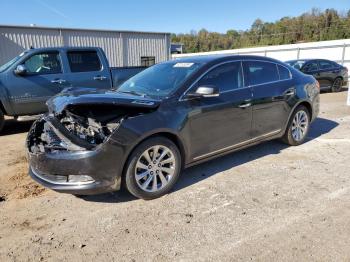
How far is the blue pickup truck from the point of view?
7.22 m

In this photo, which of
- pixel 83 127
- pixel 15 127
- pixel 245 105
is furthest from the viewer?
pixel 15 127

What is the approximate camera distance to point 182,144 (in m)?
4.02

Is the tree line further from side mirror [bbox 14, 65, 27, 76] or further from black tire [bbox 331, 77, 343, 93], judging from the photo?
side mirror [bbox 14, 65, 27, 76]

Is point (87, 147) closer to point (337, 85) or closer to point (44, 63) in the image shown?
point (44, 63)

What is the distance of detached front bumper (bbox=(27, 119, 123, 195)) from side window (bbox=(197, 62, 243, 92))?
1.60m

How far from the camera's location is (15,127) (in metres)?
8.42

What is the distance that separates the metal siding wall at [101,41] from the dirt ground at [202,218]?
13829 mm

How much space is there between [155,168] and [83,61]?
525 cm

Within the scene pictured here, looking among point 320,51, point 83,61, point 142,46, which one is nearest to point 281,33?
point 320,51

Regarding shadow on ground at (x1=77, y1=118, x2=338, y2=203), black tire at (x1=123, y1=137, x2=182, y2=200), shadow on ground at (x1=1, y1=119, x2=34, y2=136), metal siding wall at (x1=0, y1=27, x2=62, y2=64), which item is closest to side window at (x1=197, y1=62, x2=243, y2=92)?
black tire at (x1=123, y1=137, x2=182, y2=200)

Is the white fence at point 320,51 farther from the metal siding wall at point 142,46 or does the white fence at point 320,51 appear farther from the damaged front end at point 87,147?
the damaged front end at point 87,147

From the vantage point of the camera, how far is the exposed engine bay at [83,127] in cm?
345

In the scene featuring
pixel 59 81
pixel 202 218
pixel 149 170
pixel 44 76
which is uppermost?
pixel 44 76

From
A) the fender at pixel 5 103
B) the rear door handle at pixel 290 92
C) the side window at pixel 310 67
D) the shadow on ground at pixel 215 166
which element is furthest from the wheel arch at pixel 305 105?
the side window at pixel 310 67
